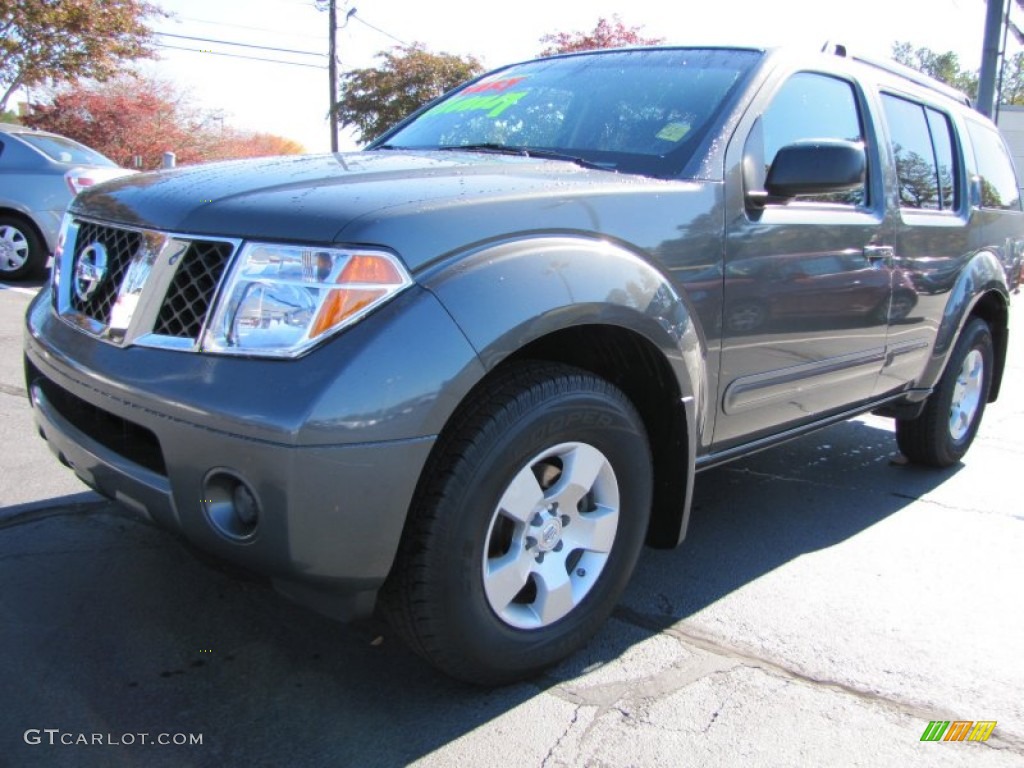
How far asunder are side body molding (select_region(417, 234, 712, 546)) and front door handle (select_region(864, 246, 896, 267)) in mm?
1116

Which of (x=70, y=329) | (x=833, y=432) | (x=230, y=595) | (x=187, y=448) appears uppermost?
(x=70, y=329)

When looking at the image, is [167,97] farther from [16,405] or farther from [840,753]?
[840,753]

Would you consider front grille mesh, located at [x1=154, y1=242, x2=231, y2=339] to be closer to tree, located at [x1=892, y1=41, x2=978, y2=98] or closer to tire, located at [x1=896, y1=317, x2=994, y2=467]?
tire, located at [x1=896, y1=317, x2=994, y2=467]

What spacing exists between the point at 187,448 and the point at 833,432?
450 cm

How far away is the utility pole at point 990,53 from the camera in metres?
14.4

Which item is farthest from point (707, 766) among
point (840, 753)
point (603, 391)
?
point (603, 391)

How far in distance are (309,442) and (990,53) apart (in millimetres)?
16416

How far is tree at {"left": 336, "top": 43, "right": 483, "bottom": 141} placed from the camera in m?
23.7

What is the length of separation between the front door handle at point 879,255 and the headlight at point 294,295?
2.19 meters

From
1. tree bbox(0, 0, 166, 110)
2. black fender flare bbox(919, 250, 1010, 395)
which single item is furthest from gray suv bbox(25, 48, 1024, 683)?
tree bbox(0, 0, 166, 110)

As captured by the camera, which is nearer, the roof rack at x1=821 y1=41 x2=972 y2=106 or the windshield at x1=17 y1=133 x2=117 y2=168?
the roof rack at x1=821 y1=41 x2=972 y2=106

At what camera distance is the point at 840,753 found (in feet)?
7.45

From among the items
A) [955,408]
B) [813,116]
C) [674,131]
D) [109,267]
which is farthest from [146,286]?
[955,408]

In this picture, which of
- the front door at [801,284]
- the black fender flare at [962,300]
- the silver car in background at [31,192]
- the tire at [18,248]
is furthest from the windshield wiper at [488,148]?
the tire at [18,248]
